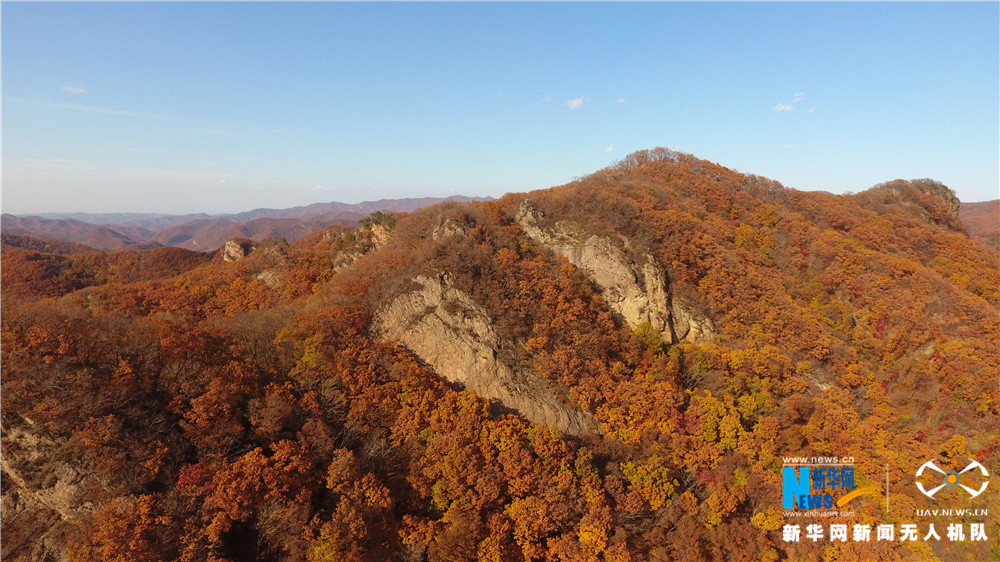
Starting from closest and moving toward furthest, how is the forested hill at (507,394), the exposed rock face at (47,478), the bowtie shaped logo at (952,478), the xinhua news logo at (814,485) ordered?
1. the exposed rock face at (47,478)
2. the forested hill at (507,394)
3. the xinhua news logo at (814,485)
4. the bowtie shaped logo at (952,478)

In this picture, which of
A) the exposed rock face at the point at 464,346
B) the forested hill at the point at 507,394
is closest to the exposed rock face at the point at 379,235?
the forested hill at the point at 507,394

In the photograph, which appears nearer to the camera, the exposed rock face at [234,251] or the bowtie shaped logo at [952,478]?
the bowtie shaped logo at [952,478]

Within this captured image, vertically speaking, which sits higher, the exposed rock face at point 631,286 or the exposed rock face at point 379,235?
the exposed rock face at point 379,235

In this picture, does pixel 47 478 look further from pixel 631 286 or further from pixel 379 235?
pixel 631 286

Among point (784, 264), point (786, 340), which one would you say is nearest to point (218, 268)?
point (786, 340)

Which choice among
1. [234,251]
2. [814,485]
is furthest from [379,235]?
[814,485]

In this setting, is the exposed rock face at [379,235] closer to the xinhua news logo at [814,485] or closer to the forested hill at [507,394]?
the forested hill at [507,394]

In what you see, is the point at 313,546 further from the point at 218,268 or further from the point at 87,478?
the point at 218,268
